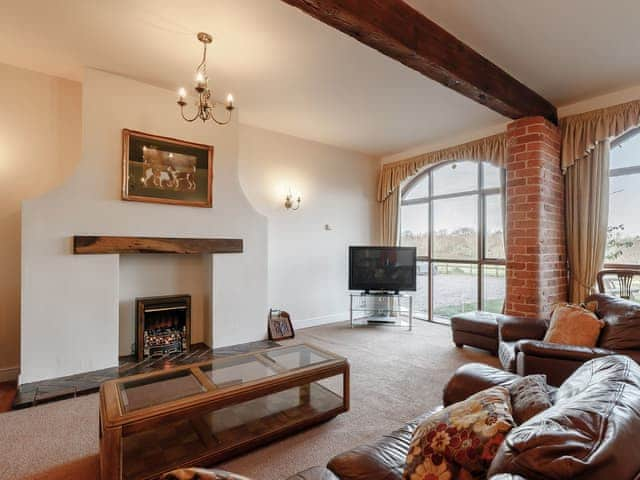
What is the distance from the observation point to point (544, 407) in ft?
3.47

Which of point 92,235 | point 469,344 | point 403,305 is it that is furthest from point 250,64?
point 403,305

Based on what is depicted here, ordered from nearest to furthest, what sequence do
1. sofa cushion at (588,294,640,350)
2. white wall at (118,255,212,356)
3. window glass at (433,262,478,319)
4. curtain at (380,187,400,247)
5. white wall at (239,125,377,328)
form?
sofa cushion at (588,294,640,350), white wall at (118,255,212,356), white wall at (239,125,377,328), window glass at (433,262,478,319), curtain at (380,187,400,247)

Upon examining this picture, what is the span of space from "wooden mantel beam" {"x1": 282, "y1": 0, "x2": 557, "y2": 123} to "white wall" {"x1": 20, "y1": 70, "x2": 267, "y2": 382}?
230 centimetres

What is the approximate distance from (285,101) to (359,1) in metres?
1.86

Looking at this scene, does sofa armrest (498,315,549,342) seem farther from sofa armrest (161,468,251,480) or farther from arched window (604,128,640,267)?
→ sofa armrest (161,468,251,480)

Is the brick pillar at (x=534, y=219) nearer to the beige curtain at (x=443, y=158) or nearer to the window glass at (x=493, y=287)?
the beige curtain at (x=443, y=158)

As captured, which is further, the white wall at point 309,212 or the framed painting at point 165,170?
the white wall at point 309,212

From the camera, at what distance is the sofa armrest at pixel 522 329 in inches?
115

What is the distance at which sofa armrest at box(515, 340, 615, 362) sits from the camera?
7.08 ft

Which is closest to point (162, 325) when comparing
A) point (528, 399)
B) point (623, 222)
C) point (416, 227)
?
point (528, 399)

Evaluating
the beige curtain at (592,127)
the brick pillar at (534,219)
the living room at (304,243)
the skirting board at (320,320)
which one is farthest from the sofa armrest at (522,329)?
the skirting board at (320,320)

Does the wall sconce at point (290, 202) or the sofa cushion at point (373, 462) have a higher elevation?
the wall sconce at point (290, 202)

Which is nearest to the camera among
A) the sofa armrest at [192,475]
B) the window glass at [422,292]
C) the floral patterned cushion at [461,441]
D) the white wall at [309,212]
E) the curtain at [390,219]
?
the sofa armrest at [192,475]

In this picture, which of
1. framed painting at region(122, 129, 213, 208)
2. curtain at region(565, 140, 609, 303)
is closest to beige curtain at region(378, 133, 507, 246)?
curtain at region(565, 140, 609, 303)
